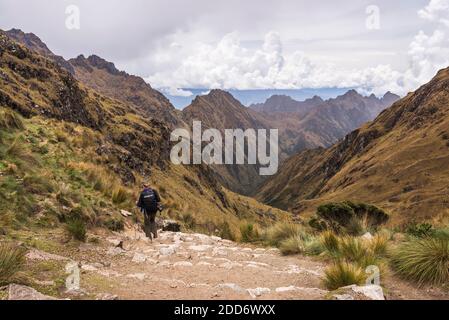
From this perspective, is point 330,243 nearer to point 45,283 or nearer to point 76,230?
point 76,230

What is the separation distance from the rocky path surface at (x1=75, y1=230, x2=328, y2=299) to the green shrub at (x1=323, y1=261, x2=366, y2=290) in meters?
0.33

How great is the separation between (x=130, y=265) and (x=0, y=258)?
422 centimetres

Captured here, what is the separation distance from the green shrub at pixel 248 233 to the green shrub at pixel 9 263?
11.7 meters

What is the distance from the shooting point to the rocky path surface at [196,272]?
823cm

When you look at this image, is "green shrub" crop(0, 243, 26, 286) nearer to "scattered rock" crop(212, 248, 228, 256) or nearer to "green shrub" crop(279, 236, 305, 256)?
"scattered rock" crop(212, 248, 228, 256)

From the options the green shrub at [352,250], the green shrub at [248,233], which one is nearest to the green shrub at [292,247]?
the green shrub at [352,250]

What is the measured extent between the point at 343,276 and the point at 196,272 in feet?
13.0

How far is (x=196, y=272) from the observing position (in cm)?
1060

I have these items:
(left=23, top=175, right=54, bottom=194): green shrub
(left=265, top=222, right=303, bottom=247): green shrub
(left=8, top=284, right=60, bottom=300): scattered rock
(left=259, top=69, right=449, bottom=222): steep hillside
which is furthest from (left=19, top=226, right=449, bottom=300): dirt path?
(left=259, top=69, right=449, bottom=222): steep hillside
